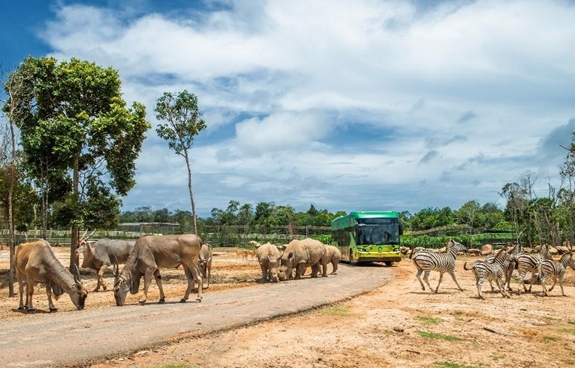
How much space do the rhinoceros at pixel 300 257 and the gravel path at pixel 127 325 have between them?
271 inches

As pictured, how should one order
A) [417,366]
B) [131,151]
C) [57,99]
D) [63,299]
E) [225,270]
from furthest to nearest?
[225,270], [131,151], [57,99], [63,299], [417,366]

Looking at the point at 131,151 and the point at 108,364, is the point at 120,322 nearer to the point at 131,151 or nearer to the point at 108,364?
the point at 108,364

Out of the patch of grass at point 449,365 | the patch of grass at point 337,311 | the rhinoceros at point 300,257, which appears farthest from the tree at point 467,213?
the patch of grass at point 449,365

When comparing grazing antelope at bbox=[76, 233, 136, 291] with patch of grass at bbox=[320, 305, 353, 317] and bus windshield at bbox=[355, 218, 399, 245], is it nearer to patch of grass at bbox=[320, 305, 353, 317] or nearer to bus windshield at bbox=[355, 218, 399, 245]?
patch of grass at bbox=[320, 305, 353, 317]

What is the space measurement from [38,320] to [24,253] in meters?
3.88

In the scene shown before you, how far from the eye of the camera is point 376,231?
111 ft

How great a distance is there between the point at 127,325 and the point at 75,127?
16.0m

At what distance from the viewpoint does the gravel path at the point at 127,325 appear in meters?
9.54

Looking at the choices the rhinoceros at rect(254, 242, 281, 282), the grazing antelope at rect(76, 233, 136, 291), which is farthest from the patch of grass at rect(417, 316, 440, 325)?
the grazing antelope at rect(76, 233, 136, 291)

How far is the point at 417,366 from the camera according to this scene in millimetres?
9938

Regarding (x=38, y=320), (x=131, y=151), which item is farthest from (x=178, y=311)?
(x=131, y=151)

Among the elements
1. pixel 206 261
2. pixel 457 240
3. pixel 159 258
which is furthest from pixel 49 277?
pixel 457 240

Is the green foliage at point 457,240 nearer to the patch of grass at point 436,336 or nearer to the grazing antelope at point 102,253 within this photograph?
the grazing antelope at point 102,253

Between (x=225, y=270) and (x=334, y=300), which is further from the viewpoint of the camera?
(x=225, y=270)
